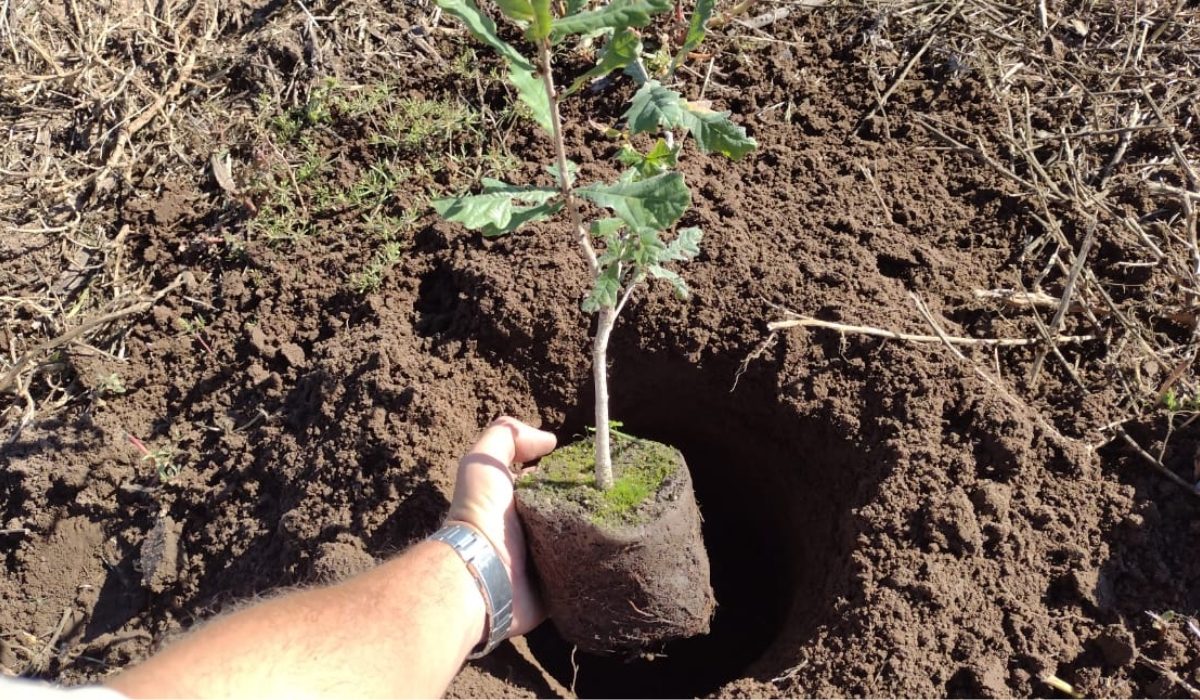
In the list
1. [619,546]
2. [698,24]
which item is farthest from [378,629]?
[698,24]

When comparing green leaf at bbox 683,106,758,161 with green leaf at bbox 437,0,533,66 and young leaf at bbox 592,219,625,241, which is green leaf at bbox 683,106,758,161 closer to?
young leaf at bbox 592,219,625,241

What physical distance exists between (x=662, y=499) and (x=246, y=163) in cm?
194

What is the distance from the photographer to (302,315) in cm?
263

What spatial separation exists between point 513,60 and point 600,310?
0.50 m

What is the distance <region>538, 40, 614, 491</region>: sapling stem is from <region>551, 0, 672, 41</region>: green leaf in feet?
0.18

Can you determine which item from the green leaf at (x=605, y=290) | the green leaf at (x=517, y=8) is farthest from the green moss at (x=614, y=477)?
the green leaf at (x=517, y=8)

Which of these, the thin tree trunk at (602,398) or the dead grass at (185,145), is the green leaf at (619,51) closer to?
the thin tree trunk at (602,398)

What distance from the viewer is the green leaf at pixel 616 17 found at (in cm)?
140

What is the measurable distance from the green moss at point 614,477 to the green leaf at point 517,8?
1132mm

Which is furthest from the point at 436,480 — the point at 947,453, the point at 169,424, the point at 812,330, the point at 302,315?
the point at 947,453

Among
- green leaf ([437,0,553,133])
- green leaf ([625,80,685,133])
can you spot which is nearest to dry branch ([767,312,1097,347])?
green leaf ([625,80,685,133])

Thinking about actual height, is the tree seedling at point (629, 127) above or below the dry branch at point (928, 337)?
above

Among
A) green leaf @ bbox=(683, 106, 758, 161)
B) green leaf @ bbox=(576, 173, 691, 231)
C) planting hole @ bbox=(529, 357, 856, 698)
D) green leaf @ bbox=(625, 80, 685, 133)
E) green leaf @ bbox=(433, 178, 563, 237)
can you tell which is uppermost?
green leaf @ bbox=(625, 80, 685, 133)

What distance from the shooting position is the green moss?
6.83 ft
